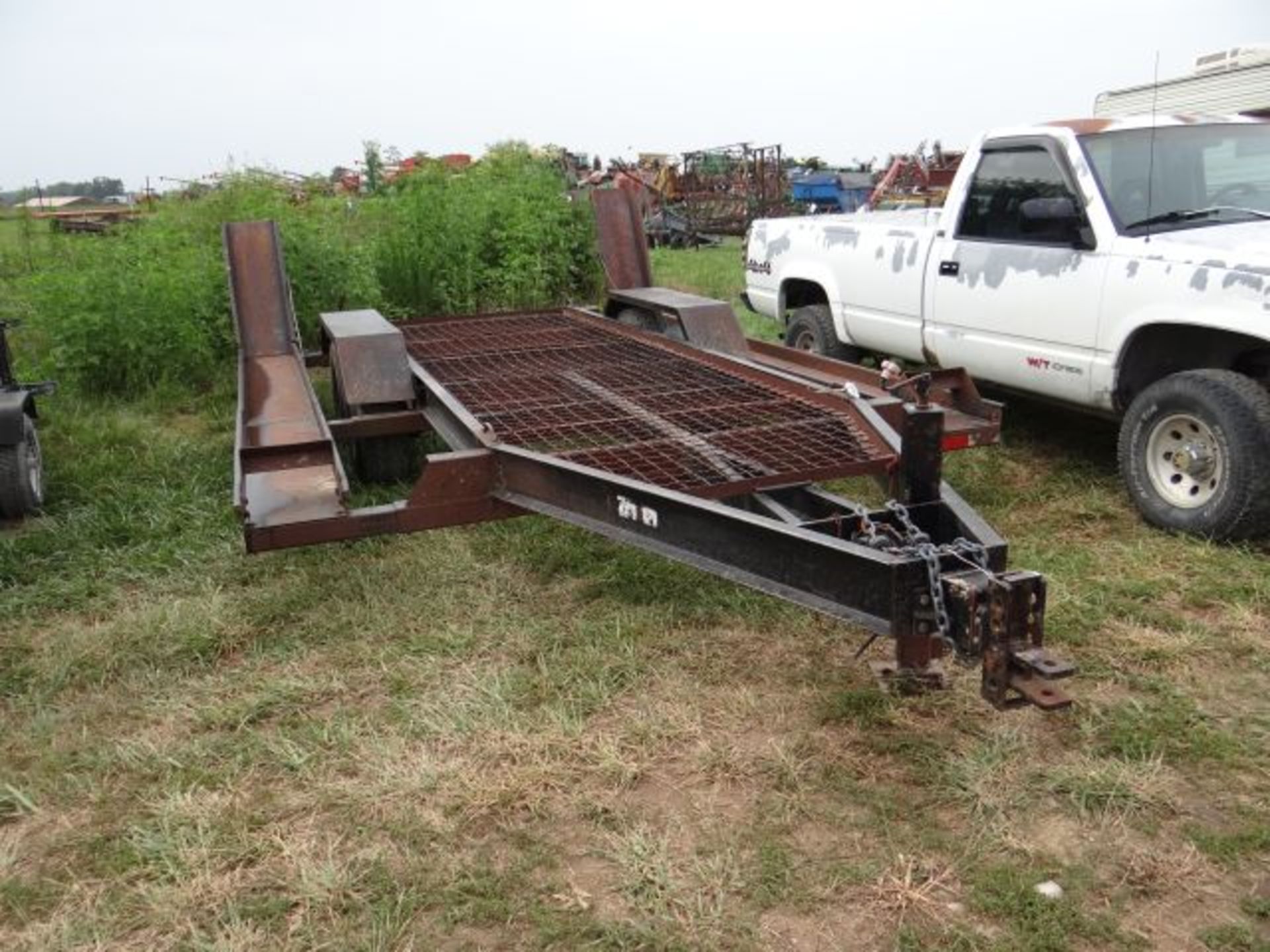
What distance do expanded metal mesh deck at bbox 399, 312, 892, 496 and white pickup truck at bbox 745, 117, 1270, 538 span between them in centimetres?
145

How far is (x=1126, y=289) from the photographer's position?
5.07 m

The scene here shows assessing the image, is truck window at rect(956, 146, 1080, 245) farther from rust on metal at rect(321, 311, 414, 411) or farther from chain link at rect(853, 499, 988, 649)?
rust on metal at rect(321, 311, 414, 411)

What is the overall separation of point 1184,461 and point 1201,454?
8 centimetres

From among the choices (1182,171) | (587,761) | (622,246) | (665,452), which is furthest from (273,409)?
(1182,171)

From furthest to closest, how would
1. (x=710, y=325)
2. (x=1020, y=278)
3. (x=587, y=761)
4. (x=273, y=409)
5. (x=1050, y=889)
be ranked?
(x=710, y=325)
(x=1020, y=278)
(x=273, y=409)
(x=587, y=761)
(x=1050, y=889)

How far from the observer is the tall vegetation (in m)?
8.16

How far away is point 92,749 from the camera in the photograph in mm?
3420

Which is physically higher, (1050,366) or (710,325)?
(710,325)

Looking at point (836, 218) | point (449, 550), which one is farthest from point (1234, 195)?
point (449, 550)

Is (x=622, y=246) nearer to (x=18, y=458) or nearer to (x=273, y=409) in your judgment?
(x=273, y=409)

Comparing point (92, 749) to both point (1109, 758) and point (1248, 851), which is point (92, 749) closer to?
point (1109, 758)

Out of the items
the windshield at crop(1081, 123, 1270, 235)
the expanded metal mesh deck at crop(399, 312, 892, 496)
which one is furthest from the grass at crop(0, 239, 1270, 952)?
the windshield at crop(1081, 123, 1270, 235)

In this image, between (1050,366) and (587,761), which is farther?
(1050,366)

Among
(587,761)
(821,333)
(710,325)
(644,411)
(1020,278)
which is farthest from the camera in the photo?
(821,333)
